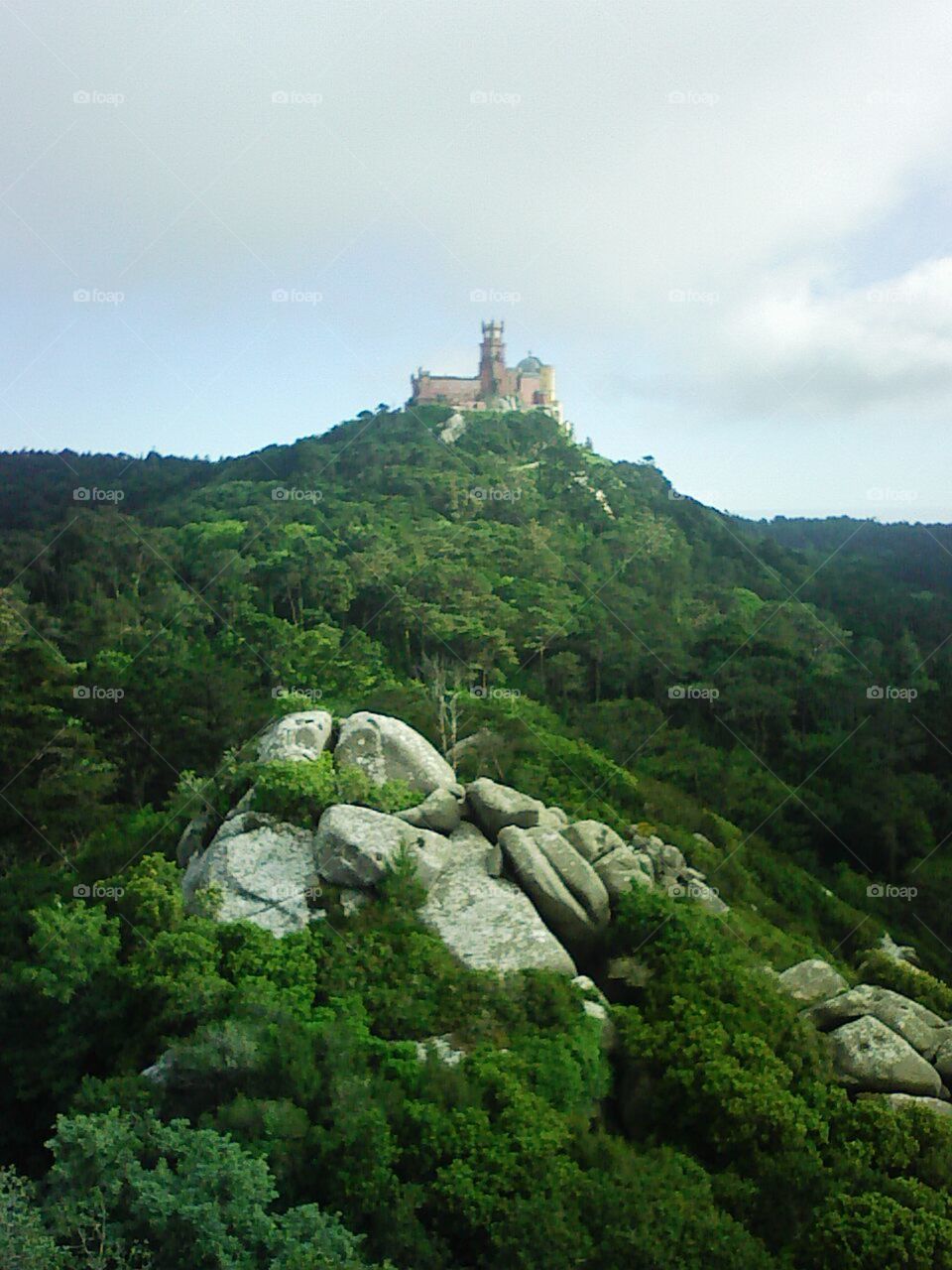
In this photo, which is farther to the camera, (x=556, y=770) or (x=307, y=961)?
(x=556, y=770)

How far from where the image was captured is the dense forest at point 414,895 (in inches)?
427

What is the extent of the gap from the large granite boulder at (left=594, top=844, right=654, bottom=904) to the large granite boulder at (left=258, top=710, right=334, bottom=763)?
5.48m

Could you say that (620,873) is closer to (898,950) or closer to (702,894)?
(702,894)

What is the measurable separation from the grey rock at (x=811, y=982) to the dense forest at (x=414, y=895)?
2.85ft

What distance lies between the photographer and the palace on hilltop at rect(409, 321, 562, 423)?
79938 millimetres

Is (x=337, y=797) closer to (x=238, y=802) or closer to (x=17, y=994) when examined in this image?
(x=238, y=802)

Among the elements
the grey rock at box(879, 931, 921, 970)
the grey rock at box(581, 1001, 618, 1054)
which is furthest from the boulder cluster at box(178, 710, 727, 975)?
the grey rock at box(879, 931, 921, 970)

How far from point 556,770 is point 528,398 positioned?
215ft

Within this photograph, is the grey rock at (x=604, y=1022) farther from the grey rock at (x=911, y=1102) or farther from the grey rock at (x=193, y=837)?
the grey rock at (x=193, y=837)

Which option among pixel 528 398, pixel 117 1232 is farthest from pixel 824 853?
pixel 528 398

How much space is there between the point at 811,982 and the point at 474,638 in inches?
861

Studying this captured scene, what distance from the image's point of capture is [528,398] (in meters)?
84.2

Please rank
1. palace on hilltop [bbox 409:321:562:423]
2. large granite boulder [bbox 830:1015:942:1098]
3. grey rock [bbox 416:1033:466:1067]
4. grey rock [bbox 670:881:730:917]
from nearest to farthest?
1. grey rock [bbox 416:1033:466:1067]
2. large granite boulder [bbox 830:1015:942:1098]
3. grey rock [bbox 670:881:730:917]
4. palace on hilltop [bbox 409:321:562:423]

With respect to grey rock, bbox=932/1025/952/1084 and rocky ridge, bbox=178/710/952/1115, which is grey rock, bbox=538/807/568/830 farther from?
grey rock, bbox=932/1025/952/1084
